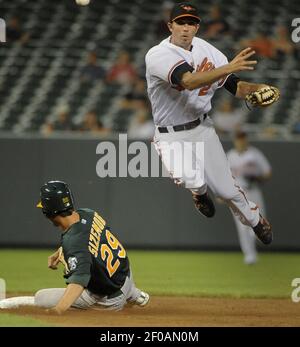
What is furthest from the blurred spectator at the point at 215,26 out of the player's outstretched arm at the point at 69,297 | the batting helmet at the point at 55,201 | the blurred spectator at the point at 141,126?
the player's outstretched arm at the point at 69,297

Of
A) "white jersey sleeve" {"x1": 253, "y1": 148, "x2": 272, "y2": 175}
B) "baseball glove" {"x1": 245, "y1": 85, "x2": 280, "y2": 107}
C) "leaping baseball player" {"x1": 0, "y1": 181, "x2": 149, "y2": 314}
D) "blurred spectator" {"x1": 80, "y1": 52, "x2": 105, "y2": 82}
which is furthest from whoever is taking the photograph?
"blurred spectator" {"x1": 80, "y1": 52, "x2": 105, "y2": 82}

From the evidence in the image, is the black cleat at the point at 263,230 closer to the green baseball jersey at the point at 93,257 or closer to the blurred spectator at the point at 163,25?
the green baseball jersey at the point at 93,257

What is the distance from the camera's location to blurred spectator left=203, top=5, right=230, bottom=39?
15.3 metres

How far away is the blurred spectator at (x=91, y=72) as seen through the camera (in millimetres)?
15211

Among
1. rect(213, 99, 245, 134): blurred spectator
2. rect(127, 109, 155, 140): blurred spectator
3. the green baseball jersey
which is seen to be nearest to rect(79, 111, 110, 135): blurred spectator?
rect(127, 109, 155, 140): blurred spectator

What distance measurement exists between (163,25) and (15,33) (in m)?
2.45

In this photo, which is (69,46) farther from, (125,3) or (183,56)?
(183,56)

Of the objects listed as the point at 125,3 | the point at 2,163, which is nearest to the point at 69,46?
the point at 125,3

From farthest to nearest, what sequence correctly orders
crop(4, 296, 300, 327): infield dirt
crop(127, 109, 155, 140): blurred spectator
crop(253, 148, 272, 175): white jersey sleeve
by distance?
crop(127, 109, 155, 140): blurred spectator, crop(253, 148, 272, 175): white jersey sleeve, crop(4, 296, 300, 327): infield dirt

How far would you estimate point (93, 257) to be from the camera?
24.4 feet

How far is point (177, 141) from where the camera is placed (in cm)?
812

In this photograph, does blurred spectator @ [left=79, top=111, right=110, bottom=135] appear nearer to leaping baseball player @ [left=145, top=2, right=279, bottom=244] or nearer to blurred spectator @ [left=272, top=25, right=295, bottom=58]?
blurred spectator @ [left=272, top=25, right=295, bottom=58]

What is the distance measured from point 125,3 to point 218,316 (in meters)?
9.70

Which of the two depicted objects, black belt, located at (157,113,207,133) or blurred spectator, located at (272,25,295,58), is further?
blurred spectator, located at (272,25,295,58)
